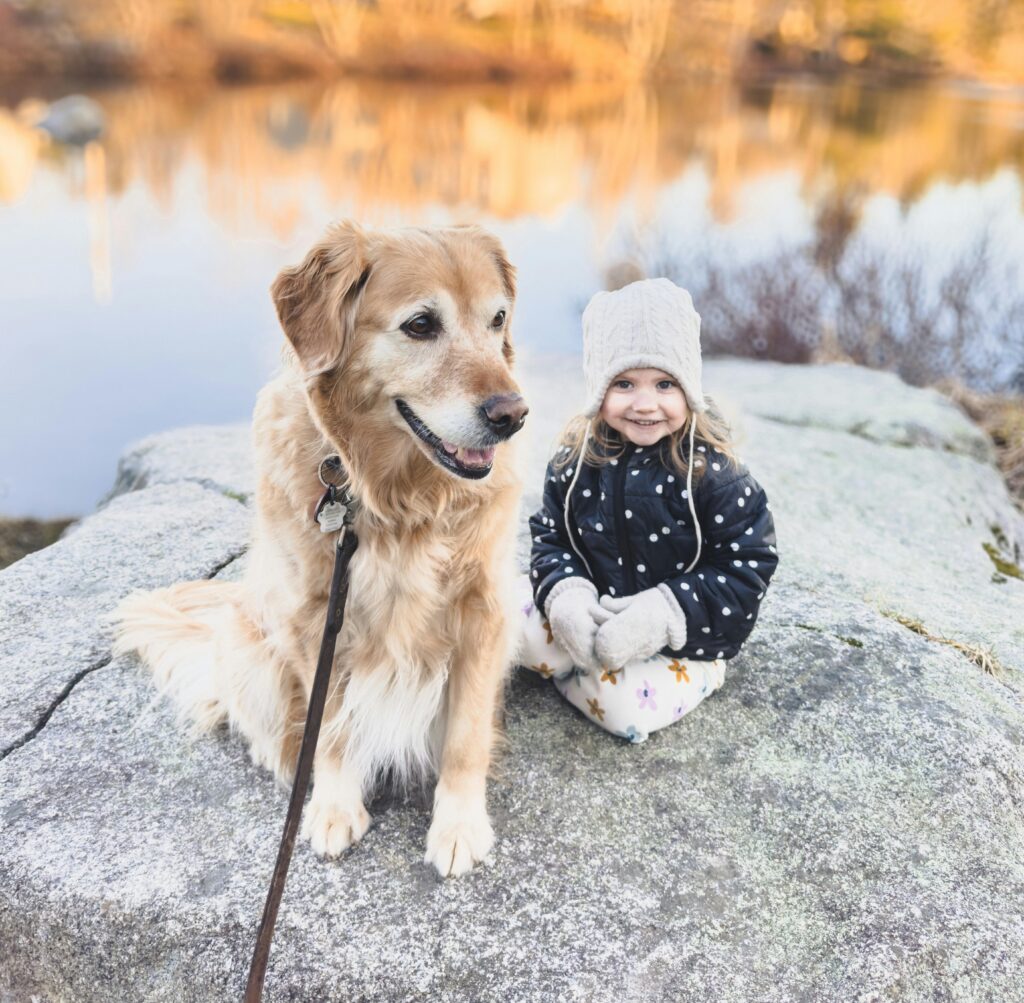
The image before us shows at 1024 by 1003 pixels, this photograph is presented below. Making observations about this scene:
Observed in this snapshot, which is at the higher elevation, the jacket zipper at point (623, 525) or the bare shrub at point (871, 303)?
the jacket zipper at point (623, 525)

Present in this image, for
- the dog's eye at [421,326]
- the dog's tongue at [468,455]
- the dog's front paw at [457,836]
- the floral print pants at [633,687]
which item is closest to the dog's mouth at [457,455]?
the dog's tongue at [468,455]

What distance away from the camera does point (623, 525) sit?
2.67 metres

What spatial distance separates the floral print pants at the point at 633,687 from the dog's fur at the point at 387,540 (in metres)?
0.25

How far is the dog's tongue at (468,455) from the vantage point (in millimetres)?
2129

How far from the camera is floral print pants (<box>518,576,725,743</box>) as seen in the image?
263cm

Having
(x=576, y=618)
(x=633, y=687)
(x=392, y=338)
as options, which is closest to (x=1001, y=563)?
(x=633, y=687)

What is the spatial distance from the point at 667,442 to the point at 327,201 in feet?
49.0

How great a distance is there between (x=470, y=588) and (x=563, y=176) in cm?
1844

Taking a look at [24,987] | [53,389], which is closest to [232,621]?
[24,987]

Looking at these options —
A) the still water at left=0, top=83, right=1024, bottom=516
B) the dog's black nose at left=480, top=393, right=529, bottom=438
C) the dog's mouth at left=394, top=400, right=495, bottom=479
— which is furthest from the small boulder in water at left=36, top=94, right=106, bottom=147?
the dog's black nose at left=480, top=393, right=529, bottom=438

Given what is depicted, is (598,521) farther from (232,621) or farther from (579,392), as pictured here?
(579,392)

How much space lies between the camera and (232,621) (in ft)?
9.05

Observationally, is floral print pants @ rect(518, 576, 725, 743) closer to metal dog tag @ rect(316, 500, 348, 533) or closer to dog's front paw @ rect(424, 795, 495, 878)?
dog's front paw @ rect(424, 795, 495, 878)

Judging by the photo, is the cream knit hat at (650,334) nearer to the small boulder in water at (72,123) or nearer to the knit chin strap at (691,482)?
the knit chin strap at (691,482)
